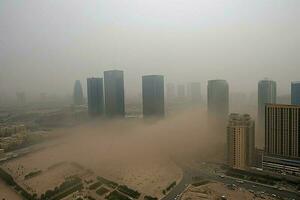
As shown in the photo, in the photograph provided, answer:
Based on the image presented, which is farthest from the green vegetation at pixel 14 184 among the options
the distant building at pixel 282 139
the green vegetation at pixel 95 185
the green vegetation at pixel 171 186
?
the distant building at pixel 282 139

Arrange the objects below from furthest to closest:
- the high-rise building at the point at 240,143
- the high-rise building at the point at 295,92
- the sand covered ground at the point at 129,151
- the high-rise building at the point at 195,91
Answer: the high-rise building at the point at 195,91, the high-rise building at the point at 295,92, the high-rise building at the point at 240,143, the sand covered ground at the point at 129,151

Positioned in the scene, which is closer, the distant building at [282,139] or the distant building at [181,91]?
the distant building at [282,139]

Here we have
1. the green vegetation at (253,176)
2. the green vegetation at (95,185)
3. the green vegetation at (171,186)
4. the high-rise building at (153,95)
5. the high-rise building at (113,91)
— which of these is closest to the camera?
the green vegetation at (171,186)

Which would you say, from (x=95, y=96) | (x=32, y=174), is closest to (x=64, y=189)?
(x=32, y=174)

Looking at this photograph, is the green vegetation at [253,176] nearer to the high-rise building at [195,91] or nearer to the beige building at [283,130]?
the beige building at [283,130]

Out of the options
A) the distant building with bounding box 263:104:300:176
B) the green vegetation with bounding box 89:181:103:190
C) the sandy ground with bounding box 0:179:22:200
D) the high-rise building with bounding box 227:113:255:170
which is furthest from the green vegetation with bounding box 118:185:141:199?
the distant building with bounding box 263:104:300:176

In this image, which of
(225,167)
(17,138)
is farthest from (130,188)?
(17,138)

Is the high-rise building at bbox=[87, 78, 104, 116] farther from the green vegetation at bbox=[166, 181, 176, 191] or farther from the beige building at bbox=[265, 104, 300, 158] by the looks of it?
the beige building at bbox=[265, 104, 300, 158]

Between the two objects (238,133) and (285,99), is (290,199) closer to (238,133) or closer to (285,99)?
(238,133)
